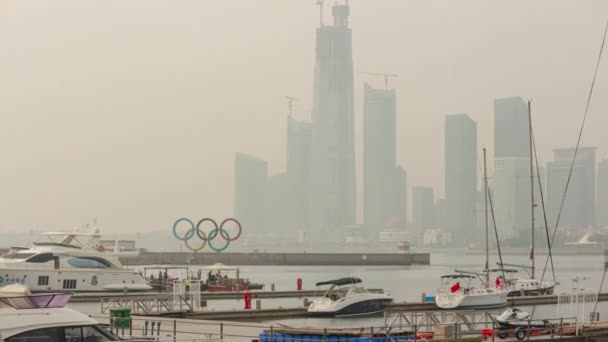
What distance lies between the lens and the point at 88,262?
203 feet

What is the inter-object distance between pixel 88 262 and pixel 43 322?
4513 centimetres

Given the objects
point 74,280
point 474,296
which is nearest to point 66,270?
point 74,280

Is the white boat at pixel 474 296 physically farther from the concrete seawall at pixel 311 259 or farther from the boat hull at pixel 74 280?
the concrete seawall at pixel 311 259

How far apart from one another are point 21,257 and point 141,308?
68.2 ft

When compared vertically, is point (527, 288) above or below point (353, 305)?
above

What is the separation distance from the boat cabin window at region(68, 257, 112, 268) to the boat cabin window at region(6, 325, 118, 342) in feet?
144

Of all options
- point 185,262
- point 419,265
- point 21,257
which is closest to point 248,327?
point 21,257

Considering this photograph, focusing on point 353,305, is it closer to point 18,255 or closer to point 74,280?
point 74,280

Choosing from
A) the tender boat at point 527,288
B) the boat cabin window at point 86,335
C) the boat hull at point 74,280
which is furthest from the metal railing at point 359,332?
the tender boat at point 527,288

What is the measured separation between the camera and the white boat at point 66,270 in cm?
5869

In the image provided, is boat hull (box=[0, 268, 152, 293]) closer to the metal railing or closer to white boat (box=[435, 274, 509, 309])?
white boat (box=[435, 274, 509, 309])

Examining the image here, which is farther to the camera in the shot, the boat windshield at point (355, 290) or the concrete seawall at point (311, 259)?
the concrete seawall at point (311, 259)

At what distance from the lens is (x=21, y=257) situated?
198ft

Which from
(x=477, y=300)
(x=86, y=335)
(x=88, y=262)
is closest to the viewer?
(x=86, y=335)
